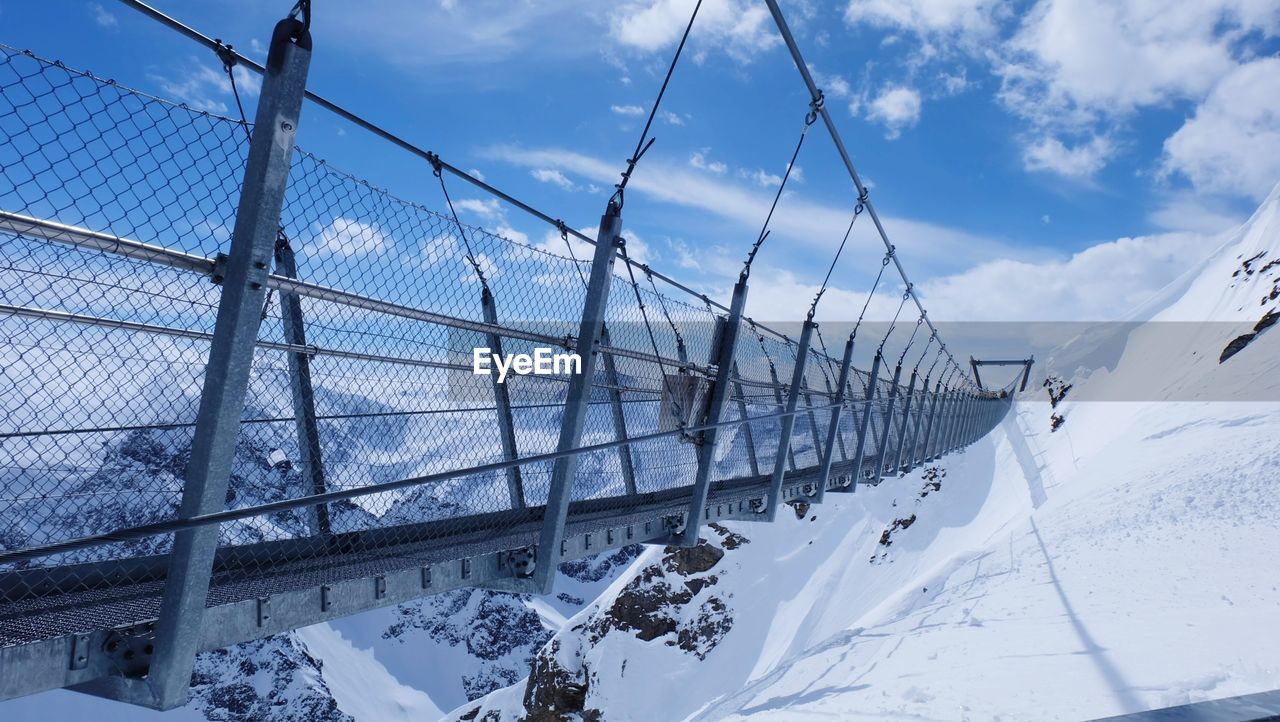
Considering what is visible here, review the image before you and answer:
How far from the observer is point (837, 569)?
36.4m

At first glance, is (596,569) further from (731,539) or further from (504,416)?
(504,416)

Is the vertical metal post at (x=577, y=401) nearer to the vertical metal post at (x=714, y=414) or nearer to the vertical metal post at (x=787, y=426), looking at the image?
the vertical metal post at (x=714, y=414)

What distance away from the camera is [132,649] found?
1.88 meters

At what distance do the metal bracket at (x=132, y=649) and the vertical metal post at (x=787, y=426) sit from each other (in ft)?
14.7

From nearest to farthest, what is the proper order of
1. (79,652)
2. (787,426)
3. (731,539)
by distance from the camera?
(79,652) < (787,426) < (731,539)

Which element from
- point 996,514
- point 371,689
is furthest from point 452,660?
point 996,514

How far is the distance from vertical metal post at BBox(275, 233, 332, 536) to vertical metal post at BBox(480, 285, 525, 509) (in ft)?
2.71

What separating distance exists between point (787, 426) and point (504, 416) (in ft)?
9.13

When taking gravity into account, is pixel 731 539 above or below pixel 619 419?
below

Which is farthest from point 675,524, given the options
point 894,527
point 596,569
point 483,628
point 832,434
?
point 596,569

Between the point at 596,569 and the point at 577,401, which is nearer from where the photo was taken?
the point at 577,401

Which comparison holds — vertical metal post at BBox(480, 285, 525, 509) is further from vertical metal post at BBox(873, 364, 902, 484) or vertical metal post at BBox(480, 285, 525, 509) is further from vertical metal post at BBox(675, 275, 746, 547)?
vertical metal post at BBox(873, 364, 902, 484)

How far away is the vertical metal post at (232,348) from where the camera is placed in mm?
1828

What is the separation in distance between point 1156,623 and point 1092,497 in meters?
6.58
